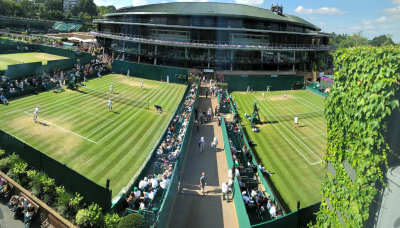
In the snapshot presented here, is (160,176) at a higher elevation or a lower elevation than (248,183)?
higher

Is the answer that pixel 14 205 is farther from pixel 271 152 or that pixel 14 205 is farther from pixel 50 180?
pixel 271 152

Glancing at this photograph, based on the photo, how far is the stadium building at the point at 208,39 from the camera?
64.2 metres

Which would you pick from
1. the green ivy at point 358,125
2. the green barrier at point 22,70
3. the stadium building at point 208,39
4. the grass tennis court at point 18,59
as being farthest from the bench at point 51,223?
the stadium building at point 208,39

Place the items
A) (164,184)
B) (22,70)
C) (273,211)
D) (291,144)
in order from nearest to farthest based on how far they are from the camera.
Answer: (164,184) → (273,211) → (291,144) → (22,70)

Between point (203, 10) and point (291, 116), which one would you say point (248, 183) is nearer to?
point (291, 116)

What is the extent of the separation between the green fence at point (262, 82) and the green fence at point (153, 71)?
954cm

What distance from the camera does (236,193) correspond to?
14.1 meters

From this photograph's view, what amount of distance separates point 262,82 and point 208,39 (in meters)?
22.0

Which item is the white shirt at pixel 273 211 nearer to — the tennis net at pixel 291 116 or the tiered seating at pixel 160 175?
the tiered seating at pixel 160 175

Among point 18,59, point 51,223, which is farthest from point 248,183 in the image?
point 18,59

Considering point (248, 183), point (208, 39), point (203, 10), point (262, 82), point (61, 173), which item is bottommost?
point (248, 183)

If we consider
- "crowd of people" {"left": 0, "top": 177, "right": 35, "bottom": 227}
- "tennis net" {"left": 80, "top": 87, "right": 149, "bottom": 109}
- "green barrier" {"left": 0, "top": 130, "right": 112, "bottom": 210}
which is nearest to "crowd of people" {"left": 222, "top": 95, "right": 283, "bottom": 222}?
"green barrier" {"left": 0, "top": 130, "right": 112, "bottom": 210}

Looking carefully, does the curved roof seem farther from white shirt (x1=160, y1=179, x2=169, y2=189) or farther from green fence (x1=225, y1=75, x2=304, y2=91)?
white shirt (x1=160, y1=179, x2=169, y2=189)

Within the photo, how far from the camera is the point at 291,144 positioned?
85.9 feet
